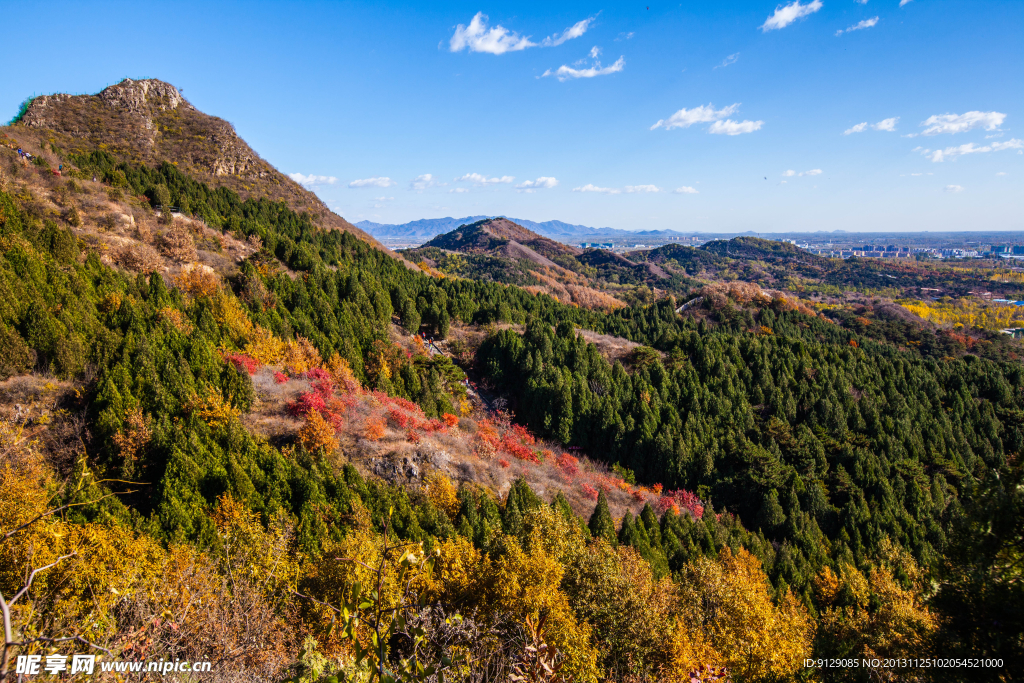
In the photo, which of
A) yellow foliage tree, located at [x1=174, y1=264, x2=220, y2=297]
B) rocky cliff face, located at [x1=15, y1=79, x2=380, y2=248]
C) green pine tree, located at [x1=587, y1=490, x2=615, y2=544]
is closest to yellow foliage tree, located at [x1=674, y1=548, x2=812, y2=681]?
green pine tree, located at [x1=587, y1=490, x2=615, y2=544]

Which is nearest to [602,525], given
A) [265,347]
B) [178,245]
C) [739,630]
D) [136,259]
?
[739,630]

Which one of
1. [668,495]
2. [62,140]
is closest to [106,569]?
[668,495]

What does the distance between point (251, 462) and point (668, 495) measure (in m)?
44.6

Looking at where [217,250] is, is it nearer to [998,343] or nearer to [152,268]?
[152,268]

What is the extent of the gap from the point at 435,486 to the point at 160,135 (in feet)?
255

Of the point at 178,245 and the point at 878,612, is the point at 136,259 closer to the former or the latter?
the point at 178,245

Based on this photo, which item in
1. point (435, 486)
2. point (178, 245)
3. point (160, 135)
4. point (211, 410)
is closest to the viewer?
point (211, 410)

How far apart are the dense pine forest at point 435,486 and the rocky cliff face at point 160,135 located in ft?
22.8

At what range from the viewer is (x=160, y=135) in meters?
74.2

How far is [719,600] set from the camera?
24.5 m

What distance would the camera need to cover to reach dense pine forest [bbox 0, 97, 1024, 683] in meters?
13.2

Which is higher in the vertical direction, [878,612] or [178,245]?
[178,245]

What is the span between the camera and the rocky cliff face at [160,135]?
6583 cm

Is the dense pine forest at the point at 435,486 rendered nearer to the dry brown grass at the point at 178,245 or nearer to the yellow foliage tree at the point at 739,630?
the yellow foliage tree at the point at 739,630
